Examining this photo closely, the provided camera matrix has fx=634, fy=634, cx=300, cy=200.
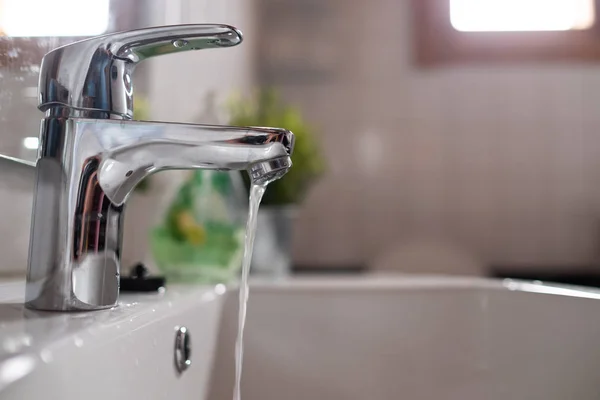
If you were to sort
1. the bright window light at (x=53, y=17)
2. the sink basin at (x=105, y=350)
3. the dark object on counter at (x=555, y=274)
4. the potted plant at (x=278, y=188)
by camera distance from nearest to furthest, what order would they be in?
the sink basin at (x=105, y=350), the bright window light at (x=53, y=17), the potted plant at (x=278, y=188), the dark object on counter at (x=555, y=274)

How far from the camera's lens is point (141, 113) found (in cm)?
79

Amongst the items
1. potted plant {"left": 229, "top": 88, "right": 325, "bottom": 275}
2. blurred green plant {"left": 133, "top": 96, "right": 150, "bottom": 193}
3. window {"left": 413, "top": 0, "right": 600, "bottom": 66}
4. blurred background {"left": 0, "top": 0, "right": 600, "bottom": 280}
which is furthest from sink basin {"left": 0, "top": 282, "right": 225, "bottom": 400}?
window {"left": 413, "top": 0, "right": 600, "bottom": 66}

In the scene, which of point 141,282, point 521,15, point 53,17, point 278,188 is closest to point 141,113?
point 53,17

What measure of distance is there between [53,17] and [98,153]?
1.00ft

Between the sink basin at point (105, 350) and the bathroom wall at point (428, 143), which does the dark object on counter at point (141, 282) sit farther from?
the bathroom wall at point (428, 143)

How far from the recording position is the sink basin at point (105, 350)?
0.28 m

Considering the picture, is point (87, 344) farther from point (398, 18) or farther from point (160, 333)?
point (398, 18)

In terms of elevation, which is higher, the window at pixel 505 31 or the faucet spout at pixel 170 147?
the window at pixel 505 31

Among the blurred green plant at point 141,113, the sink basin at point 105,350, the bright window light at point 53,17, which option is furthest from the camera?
the blurred green plant at point 141,113

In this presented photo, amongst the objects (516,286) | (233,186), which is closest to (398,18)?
(233,186)

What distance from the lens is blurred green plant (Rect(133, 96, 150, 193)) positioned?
0.78 m

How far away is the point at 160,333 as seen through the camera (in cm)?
46

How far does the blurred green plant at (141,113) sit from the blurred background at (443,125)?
3.72 feet

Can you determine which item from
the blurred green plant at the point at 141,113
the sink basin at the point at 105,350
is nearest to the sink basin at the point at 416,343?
the sink basin at the point at 105,350
